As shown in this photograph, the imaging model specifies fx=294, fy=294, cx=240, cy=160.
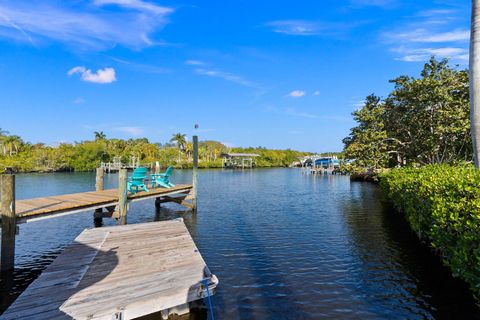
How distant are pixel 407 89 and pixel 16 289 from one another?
25.7m

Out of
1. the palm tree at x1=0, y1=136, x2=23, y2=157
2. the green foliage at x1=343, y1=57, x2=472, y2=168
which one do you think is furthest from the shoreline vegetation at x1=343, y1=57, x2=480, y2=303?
the palm tree at x1=0, y1=136, x2=23, y2=157

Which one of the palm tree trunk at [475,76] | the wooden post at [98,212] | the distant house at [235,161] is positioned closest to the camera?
the palm tree trunk at [475,76]

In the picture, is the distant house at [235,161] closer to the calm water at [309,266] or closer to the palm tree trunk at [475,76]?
the calm water at [309,266]

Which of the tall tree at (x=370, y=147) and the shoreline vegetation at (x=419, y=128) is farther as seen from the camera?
the tall tree at (x=370, y=147)

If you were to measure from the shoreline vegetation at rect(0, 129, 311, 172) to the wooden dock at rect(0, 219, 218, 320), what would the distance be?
6180 centimetres

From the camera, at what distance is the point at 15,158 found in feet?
210

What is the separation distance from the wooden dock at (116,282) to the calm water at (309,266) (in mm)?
1212

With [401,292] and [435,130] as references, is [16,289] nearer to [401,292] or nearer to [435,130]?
[401,292]

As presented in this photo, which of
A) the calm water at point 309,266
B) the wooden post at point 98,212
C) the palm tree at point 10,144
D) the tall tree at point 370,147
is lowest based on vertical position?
the calm water at point 309,266

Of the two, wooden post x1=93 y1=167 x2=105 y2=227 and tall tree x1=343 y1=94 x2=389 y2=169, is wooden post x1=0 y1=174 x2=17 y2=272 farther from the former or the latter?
tall tree x1=343 y1=94 x2=389 y2=169

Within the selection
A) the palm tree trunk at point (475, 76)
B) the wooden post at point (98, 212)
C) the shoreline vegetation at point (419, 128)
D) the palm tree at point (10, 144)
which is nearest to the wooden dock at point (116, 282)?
the wooden post at point (98, 212)

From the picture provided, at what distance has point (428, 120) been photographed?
22.1 metres

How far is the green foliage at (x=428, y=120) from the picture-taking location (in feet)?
68.0

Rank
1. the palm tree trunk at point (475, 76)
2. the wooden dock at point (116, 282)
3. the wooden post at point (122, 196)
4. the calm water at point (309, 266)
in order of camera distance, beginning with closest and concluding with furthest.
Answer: the wooden dock at point (116, 282) < the calm water at point (309, 266) < the palm tree trunk at point (475, 76) < the wooden post at point (122, 196)
